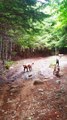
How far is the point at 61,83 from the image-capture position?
12.4m

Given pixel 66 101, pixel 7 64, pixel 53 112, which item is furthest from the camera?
pixel 7 64

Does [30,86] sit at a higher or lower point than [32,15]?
lower

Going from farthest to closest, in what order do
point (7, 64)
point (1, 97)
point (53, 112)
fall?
1. point (7, 64)
2. point (1, 97)
3. point (53, 112)

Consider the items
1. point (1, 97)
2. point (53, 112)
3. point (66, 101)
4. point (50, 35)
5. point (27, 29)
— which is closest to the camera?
point (53, 112)

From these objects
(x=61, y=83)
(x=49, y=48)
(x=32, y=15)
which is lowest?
(x=49, y=48)

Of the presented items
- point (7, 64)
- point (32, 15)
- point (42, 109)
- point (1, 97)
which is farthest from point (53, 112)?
point (7, 64)

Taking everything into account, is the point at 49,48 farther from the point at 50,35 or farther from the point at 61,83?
the point at 61,83

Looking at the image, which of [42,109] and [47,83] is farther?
[47,83]

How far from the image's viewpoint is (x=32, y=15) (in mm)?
11758

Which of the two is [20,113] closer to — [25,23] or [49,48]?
[25,23]

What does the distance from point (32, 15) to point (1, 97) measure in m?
4.78

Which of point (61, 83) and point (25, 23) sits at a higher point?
point (25, 23)

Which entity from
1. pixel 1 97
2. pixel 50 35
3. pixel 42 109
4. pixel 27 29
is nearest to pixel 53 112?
pixel 42 109

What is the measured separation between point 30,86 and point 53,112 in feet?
13.3
